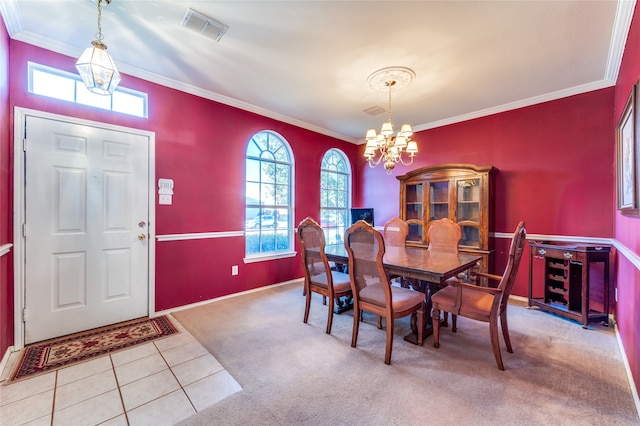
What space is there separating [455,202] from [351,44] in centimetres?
259

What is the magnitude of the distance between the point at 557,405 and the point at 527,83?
10.4ft

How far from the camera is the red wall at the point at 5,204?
202 cm

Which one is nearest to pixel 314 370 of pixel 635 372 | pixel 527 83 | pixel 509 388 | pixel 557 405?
pixel 509 388

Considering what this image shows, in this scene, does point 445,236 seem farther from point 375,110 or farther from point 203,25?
point 203,25

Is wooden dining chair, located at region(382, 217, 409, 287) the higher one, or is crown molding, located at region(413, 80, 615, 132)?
crown molding, located at region(413, 80, 615, 132)

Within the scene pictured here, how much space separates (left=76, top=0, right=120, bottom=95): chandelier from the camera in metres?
1.64

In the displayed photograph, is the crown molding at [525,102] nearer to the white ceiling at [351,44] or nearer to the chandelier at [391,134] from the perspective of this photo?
the white ceiling at [351,44]

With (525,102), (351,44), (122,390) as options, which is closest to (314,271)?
(122,390)

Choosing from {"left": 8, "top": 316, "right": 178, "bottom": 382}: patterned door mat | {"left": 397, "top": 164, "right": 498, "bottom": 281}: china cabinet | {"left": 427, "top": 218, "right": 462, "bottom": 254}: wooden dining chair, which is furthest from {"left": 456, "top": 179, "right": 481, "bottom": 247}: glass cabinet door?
{"left": 8, "top": 316, "right": 178, "bottom": 382}: patterned door mat

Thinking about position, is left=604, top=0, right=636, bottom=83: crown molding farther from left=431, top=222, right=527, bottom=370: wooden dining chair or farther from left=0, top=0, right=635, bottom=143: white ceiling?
left=431, top=222, right=527, bottom=370: wooden dining chair

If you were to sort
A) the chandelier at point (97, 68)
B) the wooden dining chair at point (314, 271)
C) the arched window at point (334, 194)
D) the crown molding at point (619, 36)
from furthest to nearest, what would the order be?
the arched window at point (334, 194)
the wooden dining chair at point (314, 271)
the crown molding at point (619, 36)
the chandelier at point (97, 68)

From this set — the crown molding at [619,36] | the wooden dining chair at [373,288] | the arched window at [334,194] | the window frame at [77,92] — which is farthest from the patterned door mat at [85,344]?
the crown molding at [619,36]

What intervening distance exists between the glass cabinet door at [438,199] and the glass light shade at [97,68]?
390cm

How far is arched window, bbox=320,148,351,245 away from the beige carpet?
251 cm
